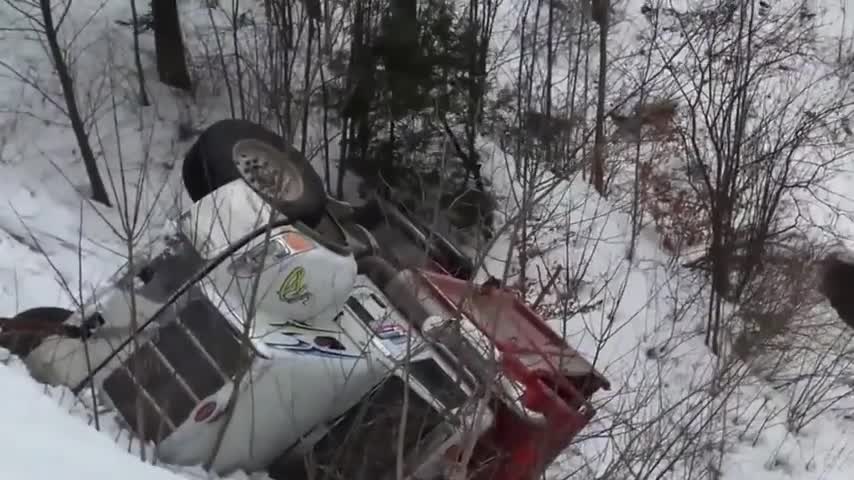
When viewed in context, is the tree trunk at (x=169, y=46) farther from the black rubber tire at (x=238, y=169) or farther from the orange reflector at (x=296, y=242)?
the orange reflector at (x=296, y=242)

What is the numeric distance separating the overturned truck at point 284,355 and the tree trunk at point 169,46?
436 cm

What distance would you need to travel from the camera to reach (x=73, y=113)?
872 centimetres

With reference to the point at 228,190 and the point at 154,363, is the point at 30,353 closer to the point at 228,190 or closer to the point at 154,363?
the point at 154,363

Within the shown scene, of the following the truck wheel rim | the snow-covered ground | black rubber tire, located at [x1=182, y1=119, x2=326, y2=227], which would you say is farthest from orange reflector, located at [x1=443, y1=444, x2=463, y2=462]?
the truck wheel rim

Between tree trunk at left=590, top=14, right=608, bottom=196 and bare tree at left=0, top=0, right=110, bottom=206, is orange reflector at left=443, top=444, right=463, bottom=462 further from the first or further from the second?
tree trunk at left=590, top=14, right=608, bottom=196

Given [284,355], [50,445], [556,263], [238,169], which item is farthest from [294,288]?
[556,263]

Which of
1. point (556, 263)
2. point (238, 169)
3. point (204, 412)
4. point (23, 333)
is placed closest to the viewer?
point (204, 412)

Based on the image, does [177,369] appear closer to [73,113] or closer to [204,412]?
[204,412]

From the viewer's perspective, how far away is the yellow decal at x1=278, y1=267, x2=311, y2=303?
567 cm

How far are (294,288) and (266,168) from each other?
1.00m

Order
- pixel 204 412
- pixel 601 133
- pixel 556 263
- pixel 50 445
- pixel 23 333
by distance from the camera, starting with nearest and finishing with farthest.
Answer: pixel 50 445
pixel 204 412
pixel 23 333
pixel 556 263
pixel 601 133

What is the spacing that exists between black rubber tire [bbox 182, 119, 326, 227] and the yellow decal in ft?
1.26

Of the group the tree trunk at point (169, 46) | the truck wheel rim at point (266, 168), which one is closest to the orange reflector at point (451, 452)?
the truck wheel rim at point (266, 168)

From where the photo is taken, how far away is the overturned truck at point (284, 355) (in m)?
5.54
